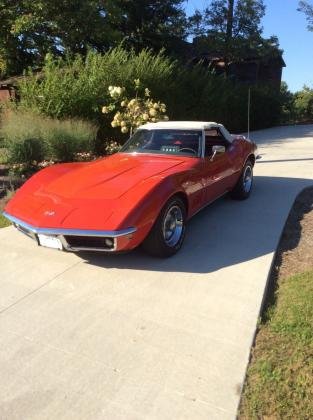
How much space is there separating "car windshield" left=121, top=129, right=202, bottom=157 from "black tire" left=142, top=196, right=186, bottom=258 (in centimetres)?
102

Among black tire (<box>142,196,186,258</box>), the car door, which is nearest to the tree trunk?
the car door

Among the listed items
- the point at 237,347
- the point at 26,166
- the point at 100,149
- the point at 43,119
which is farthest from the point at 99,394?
the point at 100,149

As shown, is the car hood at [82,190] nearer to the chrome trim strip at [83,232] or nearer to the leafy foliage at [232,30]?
the chrome trim strip at [83,232]

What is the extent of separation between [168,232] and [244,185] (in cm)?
264

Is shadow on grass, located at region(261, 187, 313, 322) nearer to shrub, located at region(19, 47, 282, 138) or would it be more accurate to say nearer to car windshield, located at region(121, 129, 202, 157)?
car windshield, located at region(121, 129, 202, 157)

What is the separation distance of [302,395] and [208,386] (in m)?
0.56

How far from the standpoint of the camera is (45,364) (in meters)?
2.73

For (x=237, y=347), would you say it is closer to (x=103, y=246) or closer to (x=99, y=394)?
(x=99, y=394)

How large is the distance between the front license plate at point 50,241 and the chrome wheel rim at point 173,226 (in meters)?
1.10

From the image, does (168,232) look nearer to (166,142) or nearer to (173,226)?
(173,226)

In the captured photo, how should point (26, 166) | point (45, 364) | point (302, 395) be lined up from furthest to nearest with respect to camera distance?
point (26, 166), point (45, 364), point (302, 395)

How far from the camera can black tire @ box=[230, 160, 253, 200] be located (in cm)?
640

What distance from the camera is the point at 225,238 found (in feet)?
16.0

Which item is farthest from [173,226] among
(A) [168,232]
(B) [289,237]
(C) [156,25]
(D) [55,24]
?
(C) [156,25]
